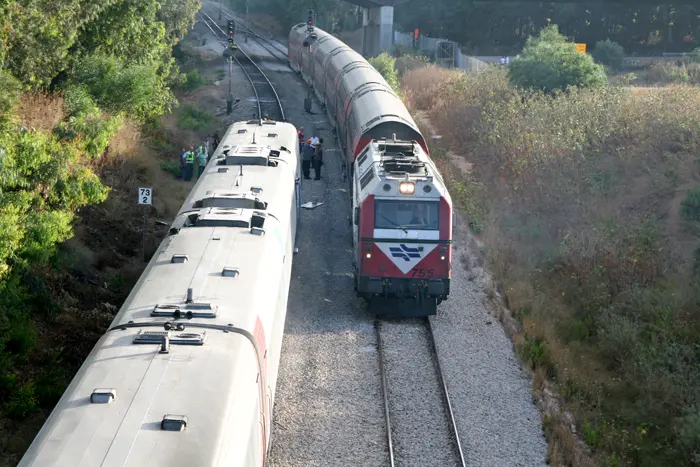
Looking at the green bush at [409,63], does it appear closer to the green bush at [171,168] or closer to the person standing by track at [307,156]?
the person standing by track at [307,156]

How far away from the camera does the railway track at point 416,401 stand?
1317 cm

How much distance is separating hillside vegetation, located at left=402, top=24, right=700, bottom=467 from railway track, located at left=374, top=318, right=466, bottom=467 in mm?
1787

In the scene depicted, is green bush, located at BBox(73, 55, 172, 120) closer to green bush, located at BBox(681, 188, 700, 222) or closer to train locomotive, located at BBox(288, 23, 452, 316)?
train locomotive, located at BBox(288, 23, 452, 316)

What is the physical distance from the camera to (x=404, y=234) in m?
→ 17.4

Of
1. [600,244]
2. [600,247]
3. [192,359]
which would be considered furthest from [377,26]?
[192,359]

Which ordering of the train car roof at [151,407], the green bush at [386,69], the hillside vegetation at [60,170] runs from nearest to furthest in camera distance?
the train car roof at [151,407] < the hillside vegetation at [60,170] < the green bush at [386,69]

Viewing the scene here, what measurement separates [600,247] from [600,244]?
6.0 inches

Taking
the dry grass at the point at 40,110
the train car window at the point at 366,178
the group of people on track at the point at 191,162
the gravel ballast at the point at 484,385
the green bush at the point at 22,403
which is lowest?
the gravel ballast at the point at 484,385

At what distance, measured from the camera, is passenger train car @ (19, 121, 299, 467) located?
7785 mm

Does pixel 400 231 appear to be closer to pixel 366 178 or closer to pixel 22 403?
pixel 366 178

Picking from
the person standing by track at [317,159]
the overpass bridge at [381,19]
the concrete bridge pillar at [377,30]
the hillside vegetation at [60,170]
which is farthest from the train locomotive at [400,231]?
the overpass bridge at [381,19]

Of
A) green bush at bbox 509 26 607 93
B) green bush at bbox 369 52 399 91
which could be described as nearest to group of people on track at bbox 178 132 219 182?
green bush at bbox 509 26 607 93

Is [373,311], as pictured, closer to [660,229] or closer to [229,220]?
[229,220]

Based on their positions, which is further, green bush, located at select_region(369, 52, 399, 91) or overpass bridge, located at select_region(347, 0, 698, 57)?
overpass bridge, located at select_region(347, 0, 698, 57)
